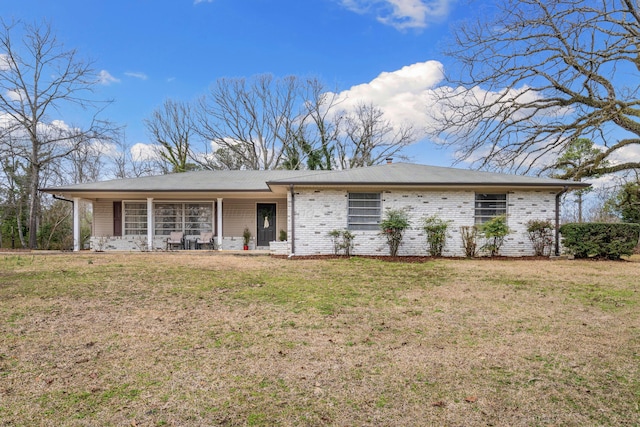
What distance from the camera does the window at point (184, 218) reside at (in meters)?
16.0

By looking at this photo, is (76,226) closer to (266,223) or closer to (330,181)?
(266,223)

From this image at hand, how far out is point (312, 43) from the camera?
19.7m

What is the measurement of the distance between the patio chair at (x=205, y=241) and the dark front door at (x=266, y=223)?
1.94 metres

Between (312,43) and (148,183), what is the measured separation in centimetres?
1112

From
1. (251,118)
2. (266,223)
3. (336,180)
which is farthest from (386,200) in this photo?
(251,118)

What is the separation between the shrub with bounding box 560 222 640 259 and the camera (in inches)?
448

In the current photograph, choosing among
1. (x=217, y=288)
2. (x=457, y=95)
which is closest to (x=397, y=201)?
(x=457, y=95)

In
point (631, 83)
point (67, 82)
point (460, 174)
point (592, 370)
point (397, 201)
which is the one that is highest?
point (67, 82)

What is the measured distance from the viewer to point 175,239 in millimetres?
15219

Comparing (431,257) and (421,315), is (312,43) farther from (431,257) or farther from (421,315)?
(421,315)

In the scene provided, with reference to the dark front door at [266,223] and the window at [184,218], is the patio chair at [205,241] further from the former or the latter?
the dark front door at [266,223]

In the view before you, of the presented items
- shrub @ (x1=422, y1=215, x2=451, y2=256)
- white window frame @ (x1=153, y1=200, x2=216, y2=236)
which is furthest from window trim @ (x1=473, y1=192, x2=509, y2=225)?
white window frame @ (x1=153, y1=200, x2=216, y2=236)

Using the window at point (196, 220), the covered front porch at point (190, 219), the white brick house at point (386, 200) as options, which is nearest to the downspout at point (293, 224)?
the white brick house at point (386, 200)

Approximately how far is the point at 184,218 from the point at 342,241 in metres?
7.43
